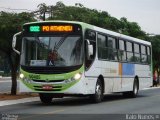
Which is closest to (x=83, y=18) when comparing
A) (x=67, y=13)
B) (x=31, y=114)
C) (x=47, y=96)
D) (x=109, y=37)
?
(x=67, y=13)

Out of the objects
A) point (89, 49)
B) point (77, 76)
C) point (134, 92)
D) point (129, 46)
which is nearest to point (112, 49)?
point (129, 46)

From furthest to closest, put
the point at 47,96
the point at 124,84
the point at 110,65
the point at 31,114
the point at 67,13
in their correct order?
the point at 67,13, the point at 124,84, the point at 110,65, the point at 47,96, the point at 31,114

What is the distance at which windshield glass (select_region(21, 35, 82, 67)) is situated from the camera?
824 inches

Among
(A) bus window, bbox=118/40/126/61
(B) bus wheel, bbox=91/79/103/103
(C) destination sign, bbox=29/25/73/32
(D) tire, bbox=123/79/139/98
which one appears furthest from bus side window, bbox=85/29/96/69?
(D) tire, bbox=123/79/139/98

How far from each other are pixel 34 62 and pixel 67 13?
40.9ft

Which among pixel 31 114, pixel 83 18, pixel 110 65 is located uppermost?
pixel 83 18

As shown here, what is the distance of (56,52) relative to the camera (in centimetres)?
2100

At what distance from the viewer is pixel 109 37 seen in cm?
2464

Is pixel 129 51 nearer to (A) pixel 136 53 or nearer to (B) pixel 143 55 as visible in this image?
(A) pixel 136 53

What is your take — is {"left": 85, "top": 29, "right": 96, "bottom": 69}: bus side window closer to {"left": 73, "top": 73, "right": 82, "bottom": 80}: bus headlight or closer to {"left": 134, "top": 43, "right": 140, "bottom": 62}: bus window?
{"left": 73, "top": 73, "right": 82, "bottom": 80}: bus headlight

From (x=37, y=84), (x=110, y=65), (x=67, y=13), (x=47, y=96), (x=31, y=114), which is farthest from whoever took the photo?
(x=67, y=13)

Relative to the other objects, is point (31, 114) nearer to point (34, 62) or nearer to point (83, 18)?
point (34, 62)

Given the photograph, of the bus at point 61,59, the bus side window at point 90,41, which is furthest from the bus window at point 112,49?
the bus side window at point 90,41

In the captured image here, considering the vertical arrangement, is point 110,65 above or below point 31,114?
above
